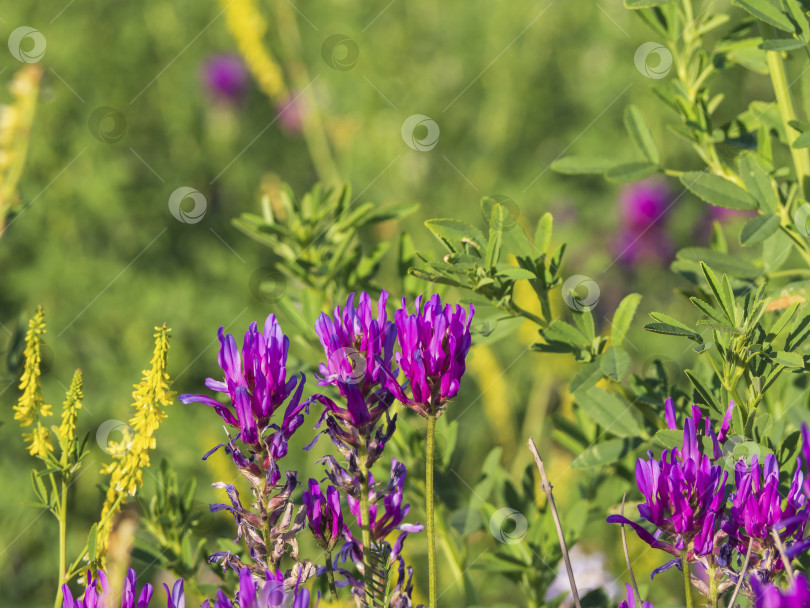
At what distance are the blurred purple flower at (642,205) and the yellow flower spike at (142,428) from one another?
9.27 ft

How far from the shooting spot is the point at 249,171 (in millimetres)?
3779

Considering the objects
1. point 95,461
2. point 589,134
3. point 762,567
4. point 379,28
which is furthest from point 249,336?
point 379,28

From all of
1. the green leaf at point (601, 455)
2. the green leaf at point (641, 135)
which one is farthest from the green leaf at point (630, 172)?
the green leaf at point (601, 455)

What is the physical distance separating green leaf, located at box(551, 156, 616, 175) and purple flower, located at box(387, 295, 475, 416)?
59 cm

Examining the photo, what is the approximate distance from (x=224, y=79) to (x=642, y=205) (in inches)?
80.4

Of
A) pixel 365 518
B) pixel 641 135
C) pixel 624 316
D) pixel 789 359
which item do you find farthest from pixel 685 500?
pixel 641 135

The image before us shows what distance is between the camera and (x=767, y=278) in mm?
1285

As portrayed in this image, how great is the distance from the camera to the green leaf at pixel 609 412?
117 cm

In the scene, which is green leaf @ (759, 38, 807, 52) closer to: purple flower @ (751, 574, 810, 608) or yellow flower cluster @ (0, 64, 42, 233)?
purple flower @ (751, 574, 810, 608)

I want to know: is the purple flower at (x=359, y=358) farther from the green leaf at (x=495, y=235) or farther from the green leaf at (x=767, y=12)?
the green leaf at (x=767, y=12)

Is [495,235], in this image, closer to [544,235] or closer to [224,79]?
[544,235]

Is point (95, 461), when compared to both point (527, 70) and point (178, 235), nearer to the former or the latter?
point (178, 235)

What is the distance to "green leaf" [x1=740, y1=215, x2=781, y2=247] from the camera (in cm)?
113

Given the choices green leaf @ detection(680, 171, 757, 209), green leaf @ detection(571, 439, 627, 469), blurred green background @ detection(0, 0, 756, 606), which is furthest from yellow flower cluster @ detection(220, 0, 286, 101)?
green leaf @ detection(571, 439, 627, 469)
